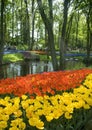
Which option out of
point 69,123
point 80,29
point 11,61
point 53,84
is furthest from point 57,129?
point 80,29

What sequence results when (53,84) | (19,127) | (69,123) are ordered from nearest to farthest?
1. (19,127)
2. (69,123)
3. (53,84)

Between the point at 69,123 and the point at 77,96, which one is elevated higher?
the point at 77,96

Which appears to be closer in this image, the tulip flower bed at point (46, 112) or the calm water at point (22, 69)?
the tulip flower bed at point (46, 112)

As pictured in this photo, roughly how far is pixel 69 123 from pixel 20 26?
228 ft

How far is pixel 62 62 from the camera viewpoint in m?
21.6

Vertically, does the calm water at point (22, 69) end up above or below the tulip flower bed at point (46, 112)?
below

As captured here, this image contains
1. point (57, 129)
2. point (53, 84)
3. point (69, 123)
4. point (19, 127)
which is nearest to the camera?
point (19, 127)

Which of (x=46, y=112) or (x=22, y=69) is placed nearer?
(x=46, y=112)

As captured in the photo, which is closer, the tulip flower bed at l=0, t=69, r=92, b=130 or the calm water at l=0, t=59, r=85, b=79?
the tulip flower bed at l=0, t=69, r=92, b=130

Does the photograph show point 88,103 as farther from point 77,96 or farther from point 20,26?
point 20,26

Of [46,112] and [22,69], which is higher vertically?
[46,112]

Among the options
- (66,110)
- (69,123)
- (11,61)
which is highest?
(66,110)

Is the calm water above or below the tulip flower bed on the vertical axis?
below

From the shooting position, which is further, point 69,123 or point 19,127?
point 69,123
